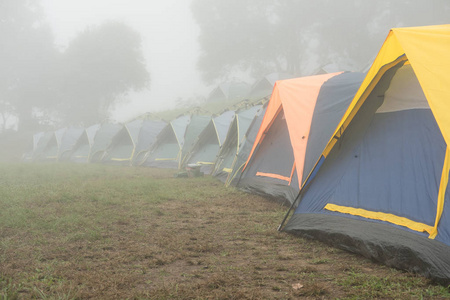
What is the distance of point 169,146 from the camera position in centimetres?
1368

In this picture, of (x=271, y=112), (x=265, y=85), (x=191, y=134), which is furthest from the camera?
(x=265, y=85)

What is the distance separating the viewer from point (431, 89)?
281 cm

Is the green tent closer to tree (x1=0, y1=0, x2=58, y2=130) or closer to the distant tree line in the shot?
the distant tree line

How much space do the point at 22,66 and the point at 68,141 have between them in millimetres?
17435

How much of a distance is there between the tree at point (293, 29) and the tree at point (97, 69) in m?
7.04

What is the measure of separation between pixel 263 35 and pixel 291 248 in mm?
29699

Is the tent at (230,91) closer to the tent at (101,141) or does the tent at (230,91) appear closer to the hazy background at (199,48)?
the hazy background at (199,48)

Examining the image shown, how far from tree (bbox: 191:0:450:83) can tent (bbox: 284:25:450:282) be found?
25497 millimetres

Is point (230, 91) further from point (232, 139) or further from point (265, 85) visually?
point (232, 139)

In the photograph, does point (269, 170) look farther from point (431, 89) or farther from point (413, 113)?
point (431, 89)

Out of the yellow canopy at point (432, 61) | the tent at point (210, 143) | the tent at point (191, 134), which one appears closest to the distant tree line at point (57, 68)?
the tent at point (191, 134)

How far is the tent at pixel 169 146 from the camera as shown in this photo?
1293 centimetres

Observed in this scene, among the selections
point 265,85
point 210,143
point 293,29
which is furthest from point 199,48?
point 210,143

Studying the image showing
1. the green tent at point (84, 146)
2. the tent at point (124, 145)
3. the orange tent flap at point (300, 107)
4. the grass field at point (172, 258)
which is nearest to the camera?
the grass field at point (172, 258)
